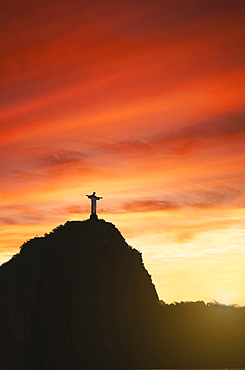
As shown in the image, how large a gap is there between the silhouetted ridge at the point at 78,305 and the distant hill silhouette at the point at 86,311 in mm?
149

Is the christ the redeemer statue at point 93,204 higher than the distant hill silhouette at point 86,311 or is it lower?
higher

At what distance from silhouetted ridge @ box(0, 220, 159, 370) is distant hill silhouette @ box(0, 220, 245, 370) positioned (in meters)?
0.15

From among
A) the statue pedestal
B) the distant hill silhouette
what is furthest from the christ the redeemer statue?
the distant hill silhouette

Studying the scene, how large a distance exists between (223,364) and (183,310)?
1259 cm

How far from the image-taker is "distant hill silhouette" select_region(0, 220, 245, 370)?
4333 inches

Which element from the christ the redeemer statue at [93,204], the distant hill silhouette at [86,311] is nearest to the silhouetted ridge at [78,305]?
the distant hill silhouette at [86,311]

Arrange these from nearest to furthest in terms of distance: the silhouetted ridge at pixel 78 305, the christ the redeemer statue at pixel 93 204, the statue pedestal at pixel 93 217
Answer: the christ the redeemer statue at pixel 93 204 → the silhouetted ridge at pixel 78 305 → the statue pedestal at pixel 93 217

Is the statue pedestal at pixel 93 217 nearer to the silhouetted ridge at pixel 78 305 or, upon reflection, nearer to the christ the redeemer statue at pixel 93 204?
the christ the redeemer statue at pixel 93 204

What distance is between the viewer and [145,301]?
118 meters

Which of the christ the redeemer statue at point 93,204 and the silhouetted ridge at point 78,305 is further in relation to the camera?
the silhouetted ridge at point 78,305

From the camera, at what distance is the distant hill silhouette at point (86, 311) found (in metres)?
110

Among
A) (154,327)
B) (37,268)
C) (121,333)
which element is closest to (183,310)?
(154,327)

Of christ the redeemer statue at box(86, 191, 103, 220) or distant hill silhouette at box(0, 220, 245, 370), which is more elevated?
christ the redeemer statue at box(86, 191, 103, 220)

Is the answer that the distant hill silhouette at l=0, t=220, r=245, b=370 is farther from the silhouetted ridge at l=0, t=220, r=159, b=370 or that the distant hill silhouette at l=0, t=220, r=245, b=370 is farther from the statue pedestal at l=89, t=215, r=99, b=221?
the statue pedestal at l=89, t=215, r=99, b=221
